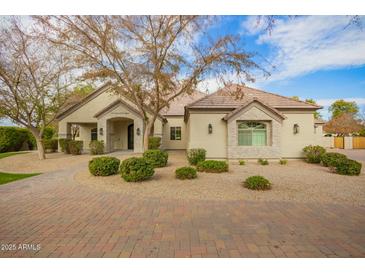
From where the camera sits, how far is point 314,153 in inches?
460

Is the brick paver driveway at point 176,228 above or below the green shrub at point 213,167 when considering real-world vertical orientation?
below

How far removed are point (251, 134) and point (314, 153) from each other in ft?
13.5

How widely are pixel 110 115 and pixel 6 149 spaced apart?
1353 cm

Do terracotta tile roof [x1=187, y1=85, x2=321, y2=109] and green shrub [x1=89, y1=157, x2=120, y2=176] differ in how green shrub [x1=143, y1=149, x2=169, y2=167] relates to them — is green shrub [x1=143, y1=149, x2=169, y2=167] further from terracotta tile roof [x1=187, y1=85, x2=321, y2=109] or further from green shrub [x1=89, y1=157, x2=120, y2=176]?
terracotta tile roof [x1=187, y1=85, x2=321, y2=109]

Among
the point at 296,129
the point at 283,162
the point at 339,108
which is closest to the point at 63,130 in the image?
the point at 283,162

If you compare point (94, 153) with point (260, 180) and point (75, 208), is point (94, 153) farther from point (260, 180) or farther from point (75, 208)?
point (260, 180)

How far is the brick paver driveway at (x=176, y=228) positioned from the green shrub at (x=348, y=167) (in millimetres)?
4869

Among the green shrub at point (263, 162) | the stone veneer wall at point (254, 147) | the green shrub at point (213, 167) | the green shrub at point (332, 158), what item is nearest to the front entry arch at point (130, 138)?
the stone veneer wall at point (254, 147)

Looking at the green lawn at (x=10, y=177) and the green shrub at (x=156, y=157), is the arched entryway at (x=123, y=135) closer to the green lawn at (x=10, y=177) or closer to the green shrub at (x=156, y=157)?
the green lawn at (x=10, y=177)

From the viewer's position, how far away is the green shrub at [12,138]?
19297 mm

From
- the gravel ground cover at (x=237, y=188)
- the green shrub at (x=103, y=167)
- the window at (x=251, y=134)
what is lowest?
the gravel ground cover at (x=237, y=188)

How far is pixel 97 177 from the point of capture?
7941mm

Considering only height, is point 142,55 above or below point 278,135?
above

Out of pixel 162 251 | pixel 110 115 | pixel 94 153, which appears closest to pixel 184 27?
pixel 162 251
